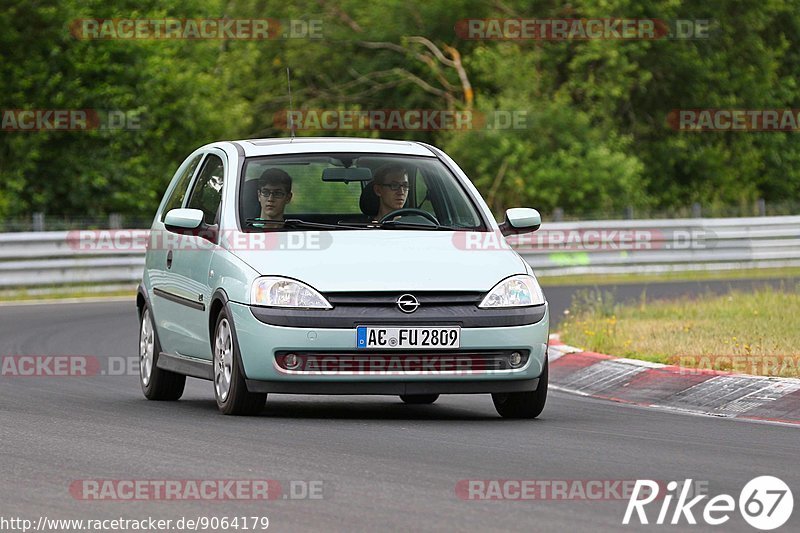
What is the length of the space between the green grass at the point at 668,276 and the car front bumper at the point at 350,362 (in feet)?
59.8

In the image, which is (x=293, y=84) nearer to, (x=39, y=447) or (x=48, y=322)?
(x=48, y=322)

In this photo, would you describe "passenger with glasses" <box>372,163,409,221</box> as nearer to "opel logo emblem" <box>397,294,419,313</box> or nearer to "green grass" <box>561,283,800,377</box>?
"opel logo emblem" <box>397,294,419,313</box>

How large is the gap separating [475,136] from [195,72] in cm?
697

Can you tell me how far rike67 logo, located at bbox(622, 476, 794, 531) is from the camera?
6914mm

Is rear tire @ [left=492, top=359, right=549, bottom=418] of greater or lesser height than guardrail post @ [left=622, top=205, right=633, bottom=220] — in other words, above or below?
above

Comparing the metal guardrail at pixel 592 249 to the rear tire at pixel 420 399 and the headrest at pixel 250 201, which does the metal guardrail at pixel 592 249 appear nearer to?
the rear tire at pixel 420 399
